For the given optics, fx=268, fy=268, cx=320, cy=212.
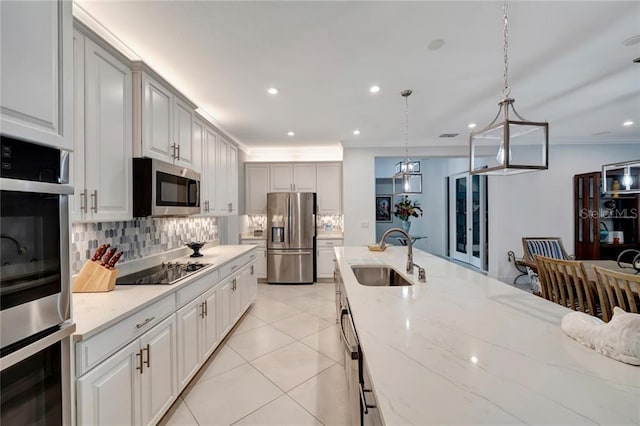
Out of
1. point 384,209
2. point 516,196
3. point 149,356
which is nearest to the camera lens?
point 149,356

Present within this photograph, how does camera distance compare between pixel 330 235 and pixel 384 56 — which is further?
pixel 330 235

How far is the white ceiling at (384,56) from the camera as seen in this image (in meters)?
1.76

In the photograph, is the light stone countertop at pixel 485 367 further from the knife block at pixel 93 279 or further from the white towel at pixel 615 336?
the knife block at pixel 93 279

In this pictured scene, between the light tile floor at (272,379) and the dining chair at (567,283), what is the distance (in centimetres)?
205

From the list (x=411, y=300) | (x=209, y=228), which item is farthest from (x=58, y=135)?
(x=209, y=228)

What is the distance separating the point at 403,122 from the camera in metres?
4.01

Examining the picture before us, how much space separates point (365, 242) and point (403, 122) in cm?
230

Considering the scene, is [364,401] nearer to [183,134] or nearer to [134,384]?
[134,384]

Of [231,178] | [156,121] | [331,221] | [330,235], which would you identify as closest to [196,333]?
[156,121]

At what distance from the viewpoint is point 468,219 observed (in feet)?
22.0

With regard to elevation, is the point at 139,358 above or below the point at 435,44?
below

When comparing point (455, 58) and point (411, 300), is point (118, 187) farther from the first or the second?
point (455, 58)

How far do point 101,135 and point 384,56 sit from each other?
2.19 metres

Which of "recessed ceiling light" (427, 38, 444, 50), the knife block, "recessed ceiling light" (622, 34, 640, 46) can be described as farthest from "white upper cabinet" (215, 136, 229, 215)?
"recessed ceiling light" (622, 34, 640, 46)
